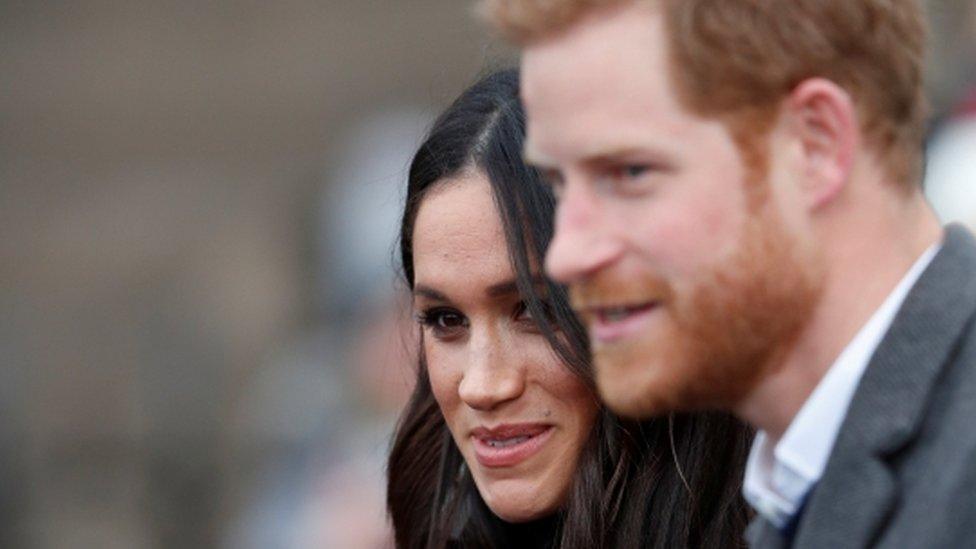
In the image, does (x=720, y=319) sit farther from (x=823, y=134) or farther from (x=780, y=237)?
(x=823, y=134)

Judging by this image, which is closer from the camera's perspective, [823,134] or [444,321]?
[823,134]

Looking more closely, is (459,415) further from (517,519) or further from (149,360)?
(149,360)

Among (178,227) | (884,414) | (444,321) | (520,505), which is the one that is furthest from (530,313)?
(178,227)

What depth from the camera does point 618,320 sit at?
251 centimetres

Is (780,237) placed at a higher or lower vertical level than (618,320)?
higher

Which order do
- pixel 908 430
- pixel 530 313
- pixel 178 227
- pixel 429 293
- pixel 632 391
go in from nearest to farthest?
pixel 908 430 < pixel 632 391 < pixel 530 313 < pixel 429 293 < pixel 178 227

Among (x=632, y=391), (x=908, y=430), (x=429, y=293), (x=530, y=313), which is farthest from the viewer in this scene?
(x=429, y=293)

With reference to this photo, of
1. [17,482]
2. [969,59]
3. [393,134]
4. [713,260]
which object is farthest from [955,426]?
[17,482]

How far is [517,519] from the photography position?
377 centimetres

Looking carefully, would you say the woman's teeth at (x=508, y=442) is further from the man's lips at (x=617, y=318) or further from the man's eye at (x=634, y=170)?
the man's eye at (x=634, y=170)

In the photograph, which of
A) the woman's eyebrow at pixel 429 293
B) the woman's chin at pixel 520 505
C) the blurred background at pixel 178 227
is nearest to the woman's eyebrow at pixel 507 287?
the woman's eyebrow at pixel 429 293

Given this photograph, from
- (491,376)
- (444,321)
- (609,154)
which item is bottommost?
(491,376)

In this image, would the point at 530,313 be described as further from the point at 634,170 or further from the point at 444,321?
the point at 634,170

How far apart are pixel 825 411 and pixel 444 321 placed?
1.51m
